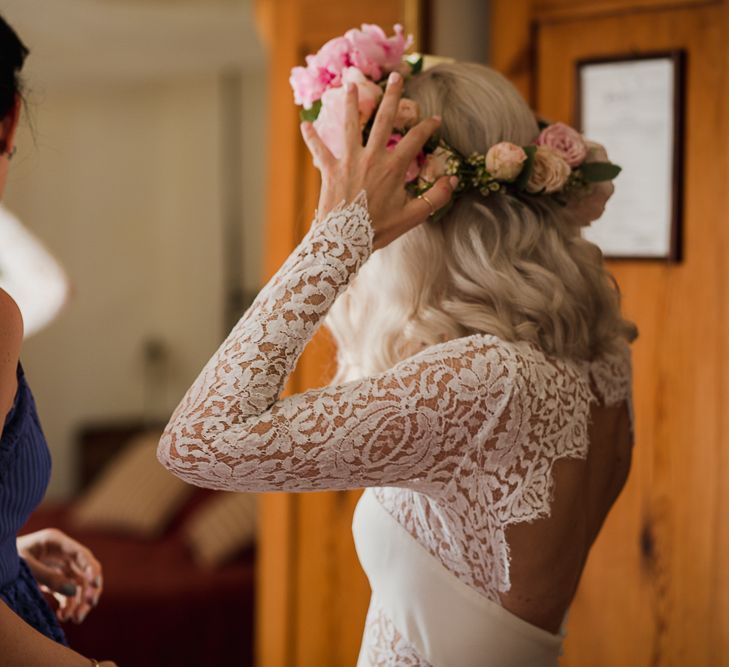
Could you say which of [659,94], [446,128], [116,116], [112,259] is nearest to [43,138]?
[116,116]

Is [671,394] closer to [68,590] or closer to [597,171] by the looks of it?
[597,171]

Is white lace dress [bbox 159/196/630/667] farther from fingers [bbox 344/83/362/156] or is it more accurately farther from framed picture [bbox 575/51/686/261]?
framed picture [bbox 575/51/686/261]

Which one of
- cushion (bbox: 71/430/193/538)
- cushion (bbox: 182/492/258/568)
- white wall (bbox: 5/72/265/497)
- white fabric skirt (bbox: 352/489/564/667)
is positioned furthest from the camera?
white wall (bbox: 5/72/265/497)

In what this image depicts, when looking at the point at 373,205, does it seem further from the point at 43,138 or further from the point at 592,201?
the point at 43,138

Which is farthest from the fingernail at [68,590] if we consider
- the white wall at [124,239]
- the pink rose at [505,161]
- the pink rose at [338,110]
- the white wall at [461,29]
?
the white wall at [124,239]

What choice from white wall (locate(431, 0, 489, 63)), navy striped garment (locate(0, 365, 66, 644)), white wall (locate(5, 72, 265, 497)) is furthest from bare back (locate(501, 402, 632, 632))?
white wall (locate(5, 72, 265, 497))

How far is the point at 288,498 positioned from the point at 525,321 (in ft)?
4.65

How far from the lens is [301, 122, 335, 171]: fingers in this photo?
3.77 ft

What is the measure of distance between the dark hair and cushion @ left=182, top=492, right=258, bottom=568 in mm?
2812

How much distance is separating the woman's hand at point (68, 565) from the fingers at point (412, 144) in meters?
0.78

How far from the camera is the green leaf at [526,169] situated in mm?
1199

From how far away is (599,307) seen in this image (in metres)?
1.29

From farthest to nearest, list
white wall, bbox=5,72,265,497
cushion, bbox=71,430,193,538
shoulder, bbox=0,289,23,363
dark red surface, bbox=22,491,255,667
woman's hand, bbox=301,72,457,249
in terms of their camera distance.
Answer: white wall, bbox=5,72,265,497 → cushion, bbox=71,430,193,538 → dark red surface, bbox=22,491,255,667 → woman's hand, bbox=301,72,457,249 → shoulder, bbox=0,289,23,363

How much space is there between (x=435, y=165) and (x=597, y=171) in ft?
0.91
